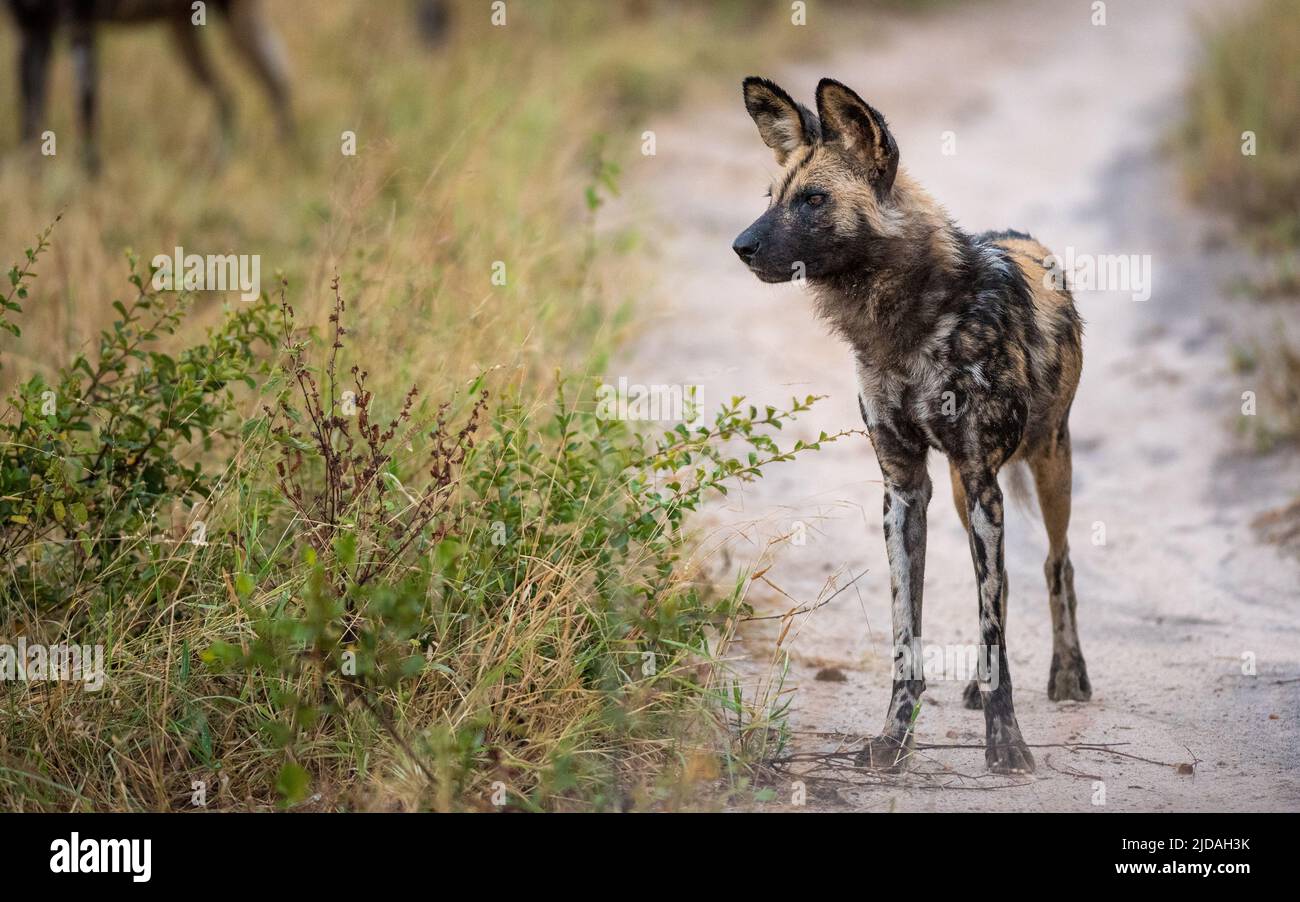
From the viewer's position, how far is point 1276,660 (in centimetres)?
446

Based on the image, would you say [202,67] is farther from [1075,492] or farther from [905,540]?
[905,540]

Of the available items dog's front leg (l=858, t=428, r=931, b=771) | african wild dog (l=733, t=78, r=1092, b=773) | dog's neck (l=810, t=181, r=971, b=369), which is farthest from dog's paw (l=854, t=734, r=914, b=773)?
dog's neck (l=810, t=181, r=971, b=369)

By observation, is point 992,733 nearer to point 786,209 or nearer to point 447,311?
point 786,209

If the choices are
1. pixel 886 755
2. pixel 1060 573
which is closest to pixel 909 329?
pixel 1060 573

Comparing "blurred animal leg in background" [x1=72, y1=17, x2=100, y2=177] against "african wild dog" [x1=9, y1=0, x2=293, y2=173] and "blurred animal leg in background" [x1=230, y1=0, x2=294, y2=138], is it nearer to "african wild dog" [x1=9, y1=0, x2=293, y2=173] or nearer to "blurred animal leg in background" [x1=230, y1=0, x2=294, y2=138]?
"african wild dog" [x1=9, y1=0, x2=293, y2=173]

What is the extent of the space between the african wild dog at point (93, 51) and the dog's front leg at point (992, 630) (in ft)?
20.8

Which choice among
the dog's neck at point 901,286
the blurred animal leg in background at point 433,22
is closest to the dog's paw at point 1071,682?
the dog's neck at point 901,286

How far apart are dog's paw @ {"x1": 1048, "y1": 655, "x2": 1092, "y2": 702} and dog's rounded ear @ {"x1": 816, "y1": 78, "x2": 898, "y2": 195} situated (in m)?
1.60

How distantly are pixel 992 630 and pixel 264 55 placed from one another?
751cm

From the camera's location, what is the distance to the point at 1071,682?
4.29 m

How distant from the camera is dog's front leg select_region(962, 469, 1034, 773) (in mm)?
3691

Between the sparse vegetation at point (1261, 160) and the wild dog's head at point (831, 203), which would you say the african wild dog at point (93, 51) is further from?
the sparse vegetation at point (1261, 160)
